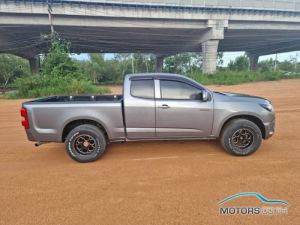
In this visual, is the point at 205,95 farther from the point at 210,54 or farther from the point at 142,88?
the point at 210,54

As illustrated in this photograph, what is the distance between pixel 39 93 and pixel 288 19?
94.0ft

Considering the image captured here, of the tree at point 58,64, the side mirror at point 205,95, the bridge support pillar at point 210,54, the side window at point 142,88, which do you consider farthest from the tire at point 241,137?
the bridge support pillar at point 210,54

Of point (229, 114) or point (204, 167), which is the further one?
point (229, 114)

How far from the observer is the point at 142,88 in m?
3.89

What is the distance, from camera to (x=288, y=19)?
23.4 metres

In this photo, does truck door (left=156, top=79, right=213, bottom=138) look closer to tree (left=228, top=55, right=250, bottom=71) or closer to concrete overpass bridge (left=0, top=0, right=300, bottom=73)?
concrete overpass bridge (left=0, top=0, right=300, bottom=73)

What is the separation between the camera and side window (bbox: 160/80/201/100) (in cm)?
388

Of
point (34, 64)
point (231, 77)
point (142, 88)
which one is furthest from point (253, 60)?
point (142, 88)

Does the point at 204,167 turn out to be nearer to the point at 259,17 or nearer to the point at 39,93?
the point at 39,93

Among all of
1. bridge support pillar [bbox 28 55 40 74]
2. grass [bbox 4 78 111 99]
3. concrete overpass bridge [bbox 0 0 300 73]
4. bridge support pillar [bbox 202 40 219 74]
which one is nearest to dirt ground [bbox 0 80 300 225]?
grass [bbox 4 78 111 99]

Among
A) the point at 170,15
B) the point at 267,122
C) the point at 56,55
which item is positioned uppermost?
the point at 170,15

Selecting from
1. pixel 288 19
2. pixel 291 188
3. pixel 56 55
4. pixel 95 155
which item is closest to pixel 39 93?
Answer: pixel 56 55

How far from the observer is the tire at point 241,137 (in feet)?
12.7

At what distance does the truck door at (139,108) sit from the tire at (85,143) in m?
0.60
